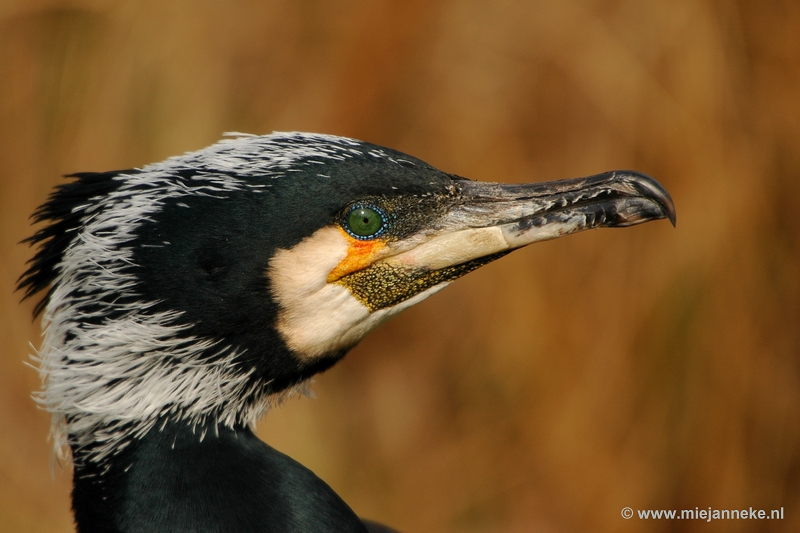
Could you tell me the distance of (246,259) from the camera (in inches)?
77.7

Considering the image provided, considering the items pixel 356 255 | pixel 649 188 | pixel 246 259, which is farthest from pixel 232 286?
pixel 649 188

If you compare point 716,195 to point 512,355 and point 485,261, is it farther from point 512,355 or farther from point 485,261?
point 485,261

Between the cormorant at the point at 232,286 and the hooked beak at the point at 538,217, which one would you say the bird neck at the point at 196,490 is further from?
the hooked beak at the point at 538,217

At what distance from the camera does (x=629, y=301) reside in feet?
16.6

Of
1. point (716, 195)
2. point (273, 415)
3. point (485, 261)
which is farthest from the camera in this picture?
point (273, 415)

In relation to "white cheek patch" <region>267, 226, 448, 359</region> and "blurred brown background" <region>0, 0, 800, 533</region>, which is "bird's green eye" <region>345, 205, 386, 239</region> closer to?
"white cheek patch" <region>267, 226, 448, 359</region>

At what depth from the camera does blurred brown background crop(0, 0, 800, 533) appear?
15.8 feet

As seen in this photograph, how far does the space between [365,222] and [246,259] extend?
35 cm

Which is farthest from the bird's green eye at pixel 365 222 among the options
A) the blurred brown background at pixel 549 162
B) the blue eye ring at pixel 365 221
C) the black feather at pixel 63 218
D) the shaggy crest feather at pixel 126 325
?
the blurred brown background at pixel 549 162

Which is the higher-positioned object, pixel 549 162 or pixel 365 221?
pixel 549 162

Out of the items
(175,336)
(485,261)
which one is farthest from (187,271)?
(485,261)

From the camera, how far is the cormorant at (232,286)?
197 centimetres

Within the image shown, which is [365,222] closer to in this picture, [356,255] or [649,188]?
[356,255]

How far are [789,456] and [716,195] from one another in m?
1.95
